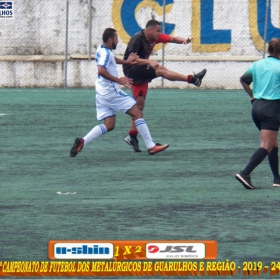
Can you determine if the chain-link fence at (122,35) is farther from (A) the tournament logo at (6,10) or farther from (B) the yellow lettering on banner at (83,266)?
(B) the yellow lettering on banner at (83,266)

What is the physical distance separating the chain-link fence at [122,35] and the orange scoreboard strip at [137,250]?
1977 centimetres

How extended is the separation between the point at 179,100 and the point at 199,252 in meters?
15.9

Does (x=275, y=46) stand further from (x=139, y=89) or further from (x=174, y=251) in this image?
(x=139, y=89)

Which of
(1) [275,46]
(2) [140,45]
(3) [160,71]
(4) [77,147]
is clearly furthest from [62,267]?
(2) [140,45]

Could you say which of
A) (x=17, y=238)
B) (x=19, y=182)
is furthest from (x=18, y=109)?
(x=17, y=238)

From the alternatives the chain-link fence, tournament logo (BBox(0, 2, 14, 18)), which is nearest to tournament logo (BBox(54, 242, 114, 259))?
the chain-link fence

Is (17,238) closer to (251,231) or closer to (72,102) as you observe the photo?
(251,231)

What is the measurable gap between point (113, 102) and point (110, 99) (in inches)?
2.4

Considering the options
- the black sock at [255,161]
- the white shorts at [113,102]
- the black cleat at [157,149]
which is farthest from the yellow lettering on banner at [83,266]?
the white shorts at [113,102]

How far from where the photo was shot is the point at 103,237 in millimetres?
8102

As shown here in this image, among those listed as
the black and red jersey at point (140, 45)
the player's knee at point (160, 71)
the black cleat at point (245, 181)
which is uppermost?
the black and red jersey at point (140, 45)

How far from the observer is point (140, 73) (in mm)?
14555

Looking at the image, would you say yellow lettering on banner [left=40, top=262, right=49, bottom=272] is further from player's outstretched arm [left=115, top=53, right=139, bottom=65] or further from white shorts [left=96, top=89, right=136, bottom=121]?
player's outstretched arm [left=115, top=53, right=139, bottom=65]

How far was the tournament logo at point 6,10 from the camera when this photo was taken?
27.6 m
